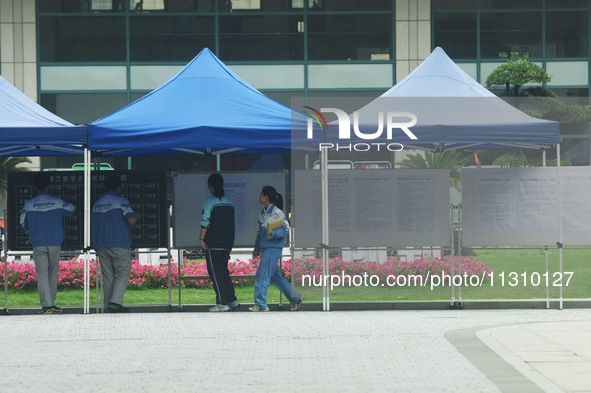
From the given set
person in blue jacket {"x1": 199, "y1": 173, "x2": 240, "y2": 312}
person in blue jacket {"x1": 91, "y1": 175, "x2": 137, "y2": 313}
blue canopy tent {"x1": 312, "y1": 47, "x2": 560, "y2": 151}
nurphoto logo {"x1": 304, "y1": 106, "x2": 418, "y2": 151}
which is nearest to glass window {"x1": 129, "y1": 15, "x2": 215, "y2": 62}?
blue canopy tent {"x1": 312, "y1": 47, "x2": 560, "y2": 151}

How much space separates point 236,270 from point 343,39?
2335cm

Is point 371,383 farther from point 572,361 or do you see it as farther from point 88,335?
point 88,335

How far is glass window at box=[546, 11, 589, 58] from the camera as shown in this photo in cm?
4309

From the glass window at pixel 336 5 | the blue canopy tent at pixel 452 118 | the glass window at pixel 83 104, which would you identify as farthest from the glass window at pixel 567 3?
the blue canopy tent at pixel 452 118

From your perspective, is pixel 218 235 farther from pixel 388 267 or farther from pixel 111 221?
pixel 388 267

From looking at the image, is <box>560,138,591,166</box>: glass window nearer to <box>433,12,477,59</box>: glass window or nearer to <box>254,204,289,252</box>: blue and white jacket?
<box>433,12,477,59</box>: glass window

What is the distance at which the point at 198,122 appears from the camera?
639 inches

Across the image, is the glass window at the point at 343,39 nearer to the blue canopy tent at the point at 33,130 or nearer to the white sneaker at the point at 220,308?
the blue canopy tent at the point at 33,130

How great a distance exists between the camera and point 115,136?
16.1 m

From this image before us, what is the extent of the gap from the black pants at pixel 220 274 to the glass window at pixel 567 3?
97.9ft

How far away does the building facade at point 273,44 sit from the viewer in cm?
4194

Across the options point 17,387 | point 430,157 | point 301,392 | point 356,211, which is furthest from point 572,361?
point 430,157

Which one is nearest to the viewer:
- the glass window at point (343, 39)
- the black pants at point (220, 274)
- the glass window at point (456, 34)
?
the black pants at point (220, 274)

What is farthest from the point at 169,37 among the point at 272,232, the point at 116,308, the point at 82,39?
A: the point at 272,232
